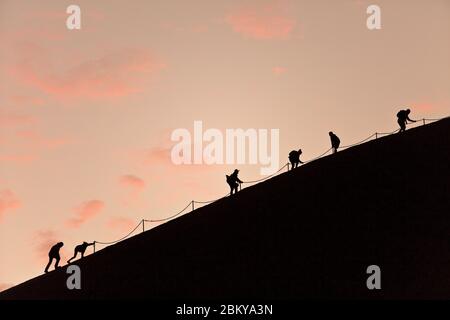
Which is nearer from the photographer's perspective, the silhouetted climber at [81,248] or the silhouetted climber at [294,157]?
the silhouetted climber at [81,248]

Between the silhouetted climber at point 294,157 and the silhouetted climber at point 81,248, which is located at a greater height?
the silhouetted climber at point 294,157

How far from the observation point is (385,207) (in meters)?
23.6

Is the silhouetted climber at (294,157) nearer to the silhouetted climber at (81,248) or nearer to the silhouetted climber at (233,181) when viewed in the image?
the silhouetted climber at (233,181)

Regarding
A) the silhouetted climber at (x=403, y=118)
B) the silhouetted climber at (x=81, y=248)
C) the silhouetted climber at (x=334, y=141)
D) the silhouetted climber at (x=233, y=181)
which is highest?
the silhouetted climber at (x=403, y=118)

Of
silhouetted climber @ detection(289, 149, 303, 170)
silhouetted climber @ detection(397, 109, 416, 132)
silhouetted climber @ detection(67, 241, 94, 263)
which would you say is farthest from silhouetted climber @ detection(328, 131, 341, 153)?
silhouetted climber @ detection(67, 241, 94, 263)

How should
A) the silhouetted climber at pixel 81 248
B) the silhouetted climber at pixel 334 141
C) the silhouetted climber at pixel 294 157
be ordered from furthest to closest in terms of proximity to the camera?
the silhouetted climber at pixel 334 141 < the silhouetted climber at pixel 294 157 < the silhouetted climber at pixel 81 248

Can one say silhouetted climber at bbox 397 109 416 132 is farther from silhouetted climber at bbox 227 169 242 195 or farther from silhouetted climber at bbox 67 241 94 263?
silhouetted climber at bbox 67 241 94 263

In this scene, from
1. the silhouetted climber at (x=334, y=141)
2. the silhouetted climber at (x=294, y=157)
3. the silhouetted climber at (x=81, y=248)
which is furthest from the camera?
the silhouetted climber at (x=334, y=141)

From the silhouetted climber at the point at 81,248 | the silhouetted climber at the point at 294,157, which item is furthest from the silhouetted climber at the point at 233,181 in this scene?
the silhouetted climber at the point at 81,248

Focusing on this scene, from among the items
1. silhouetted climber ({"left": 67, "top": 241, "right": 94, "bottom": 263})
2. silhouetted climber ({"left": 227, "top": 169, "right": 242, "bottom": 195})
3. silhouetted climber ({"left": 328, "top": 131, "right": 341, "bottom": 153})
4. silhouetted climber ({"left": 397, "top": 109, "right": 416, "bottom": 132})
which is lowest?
silhouetted climber ({"left": 67, "top": 241, "right": 94, "bottom": 263})

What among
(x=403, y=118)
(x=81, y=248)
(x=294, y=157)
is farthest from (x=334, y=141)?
(x=81, y=248)
